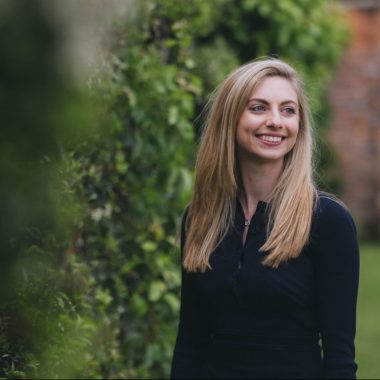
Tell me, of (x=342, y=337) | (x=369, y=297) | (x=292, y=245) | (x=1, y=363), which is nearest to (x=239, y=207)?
(x=292, y=245)

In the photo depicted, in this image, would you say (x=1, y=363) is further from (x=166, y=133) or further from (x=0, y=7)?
(x=166, y=133)

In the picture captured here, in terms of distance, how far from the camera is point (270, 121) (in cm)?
240

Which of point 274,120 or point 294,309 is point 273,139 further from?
point 294,309

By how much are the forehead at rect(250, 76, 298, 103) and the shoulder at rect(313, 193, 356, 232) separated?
12.3 inches

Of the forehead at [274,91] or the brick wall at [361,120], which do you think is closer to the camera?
the forehead at [274,91]

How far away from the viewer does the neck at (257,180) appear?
2504mm

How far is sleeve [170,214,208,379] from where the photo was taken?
2498 millimetres

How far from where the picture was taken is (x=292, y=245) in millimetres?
2279

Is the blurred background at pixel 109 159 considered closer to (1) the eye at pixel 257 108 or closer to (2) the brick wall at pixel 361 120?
(1) the eye at pixel 257 108

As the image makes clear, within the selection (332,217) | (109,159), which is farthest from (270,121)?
(109,159)

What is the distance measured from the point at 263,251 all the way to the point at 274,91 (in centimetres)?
43

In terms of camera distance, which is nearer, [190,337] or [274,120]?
[274,120]

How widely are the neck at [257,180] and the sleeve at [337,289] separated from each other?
10.2 inches

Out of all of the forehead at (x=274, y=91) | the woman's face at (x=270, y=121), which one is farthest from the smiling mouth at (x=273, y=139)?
the forehead at (x=274, y=91)
